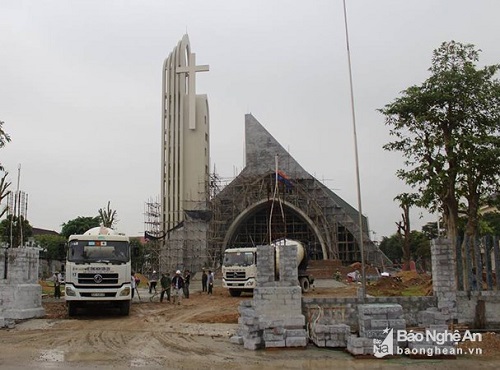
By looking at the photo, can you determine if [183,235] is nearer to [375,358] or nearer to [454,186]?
[454,186]

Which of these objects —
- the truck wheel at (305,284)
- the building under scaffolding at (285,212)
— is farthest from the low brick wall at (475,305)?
the building under scaffolding at (285,212)

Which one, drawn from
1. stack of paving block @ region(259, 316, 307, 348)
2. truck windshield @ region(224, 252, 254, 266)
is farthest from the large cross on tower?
stack of paving block @ region(259, 316, 307, 348)

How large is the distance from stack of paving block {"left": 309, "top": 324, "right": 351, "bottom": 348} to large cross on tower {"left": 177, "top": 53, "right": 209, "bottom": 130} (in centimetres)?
3668

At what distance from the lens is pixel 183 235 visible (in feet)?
134

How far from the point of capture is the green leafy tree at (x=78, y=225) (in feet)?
174

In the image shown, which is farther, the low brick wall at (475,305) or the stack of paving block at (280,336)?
the low brick wall at (475,305)

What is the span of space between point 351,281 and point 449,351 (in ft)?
81.7

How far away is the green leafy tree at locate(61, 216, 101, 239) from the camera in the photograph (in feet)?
174

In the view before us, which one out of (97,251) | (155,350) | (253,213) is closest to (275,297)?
(155,350)

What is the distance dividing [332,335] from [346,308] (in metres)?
1.57

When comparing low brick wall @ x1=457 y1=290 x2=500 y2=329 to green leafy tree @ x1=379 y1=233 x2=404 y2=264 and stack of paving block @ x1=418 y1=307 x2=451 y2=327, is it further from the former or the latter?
green leafy tree @ x1=379 y1=233 x2=404 y2=264

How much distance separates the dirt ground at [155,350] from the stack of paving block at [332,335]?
240 millimetres

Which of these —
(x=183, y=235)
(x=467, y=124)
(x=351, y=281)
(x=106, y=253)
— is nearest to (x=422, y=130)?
(x=467, y=124)

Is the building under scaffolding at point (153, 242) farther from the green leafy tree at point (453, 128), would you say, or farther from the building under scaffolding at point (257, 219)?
the green leafy tree at point (453, 128)
